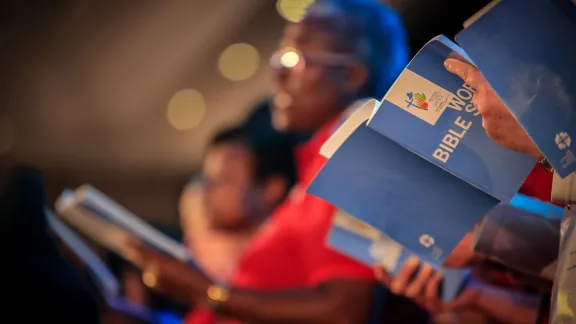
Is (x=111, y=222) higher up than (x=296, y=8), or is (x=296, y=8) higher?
(x=296, y=8)

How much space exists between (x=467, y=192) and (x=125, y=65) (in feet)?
8.32

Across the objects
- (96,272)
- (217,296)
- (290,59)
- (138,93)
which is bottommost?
(96,272)

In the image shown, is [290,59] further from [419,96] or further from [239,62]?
[239,62]

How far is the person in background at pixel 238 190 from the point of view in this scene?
206cm

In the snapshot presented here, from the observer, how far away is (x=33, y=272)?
4.70 ft

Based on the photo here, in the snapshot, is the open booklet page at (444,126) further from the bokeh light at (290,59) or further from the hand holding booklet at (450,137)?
the bokeh light at (290,59)

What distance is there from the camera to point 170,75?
318cm

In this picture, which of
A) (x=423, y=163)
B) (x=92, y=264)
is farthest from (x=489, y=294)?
(x=92, y=264)

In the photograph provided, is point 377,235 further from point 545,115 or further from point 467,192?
point 545,115

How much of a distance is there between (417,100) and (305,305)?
2.25 feet

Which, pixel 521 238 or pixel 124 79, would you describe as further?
pixel 124 79

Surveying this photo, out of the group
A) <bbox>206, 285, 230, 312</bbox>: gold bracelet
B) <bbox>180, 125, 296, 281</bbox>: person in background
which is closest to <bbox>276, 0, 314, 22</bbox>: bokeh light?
<bbox>180, 125, 296, 281</bbox>: person in background

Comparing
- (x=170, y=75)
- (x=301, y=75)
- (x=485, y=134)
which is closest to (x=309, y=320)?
(x=301, y=75)

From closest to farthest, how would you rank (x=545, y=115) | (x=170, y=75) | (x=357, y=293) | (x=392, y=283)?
(x=545, y=115), (x=392, y=283), (x=357, y=293), (x=170, y=75)
